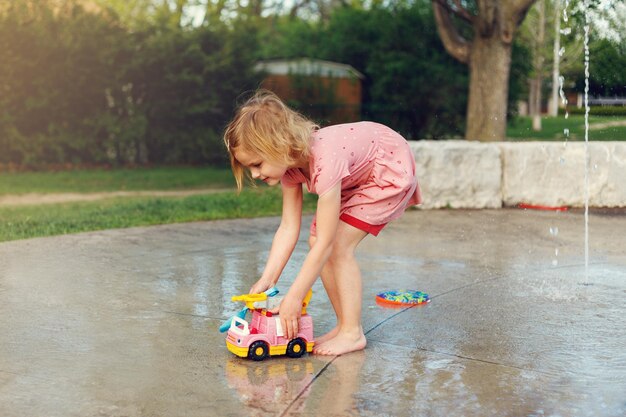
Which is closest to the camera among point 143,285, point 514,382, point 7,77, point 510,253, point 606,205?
point 514,382

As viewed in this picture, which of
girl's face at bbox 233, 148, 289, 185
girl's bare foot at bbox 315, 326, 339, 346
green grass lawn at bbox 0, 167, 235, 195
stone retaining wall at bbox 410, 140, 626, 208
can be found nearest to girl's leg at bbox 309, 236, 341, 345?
girl's bare foot at bbox 315, 326, 339, 346

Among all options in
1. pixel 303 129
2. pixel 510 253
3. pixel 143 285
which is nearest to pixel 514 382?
pixel 303 129

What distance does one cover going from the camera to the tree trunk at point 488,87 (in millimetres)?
11523

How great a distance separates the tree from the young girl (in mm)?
7990

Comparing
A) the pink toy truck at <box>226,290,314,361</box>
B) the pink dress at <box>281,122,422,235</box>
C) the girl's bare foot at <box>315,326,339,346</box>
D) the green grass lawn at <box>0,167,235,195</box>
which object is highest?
the pink dress at <box>281,122,422,235</box>

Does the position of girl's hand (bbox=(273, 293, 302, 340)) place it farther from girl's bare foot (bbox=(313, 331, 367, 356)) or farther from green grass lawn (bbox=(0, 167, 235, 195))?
green grass lawn (bbox=(0, 167, 235, 195))

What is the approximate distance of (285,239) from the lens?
3.71 metres

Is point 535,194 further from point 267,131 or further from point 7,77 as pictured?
point 7,77

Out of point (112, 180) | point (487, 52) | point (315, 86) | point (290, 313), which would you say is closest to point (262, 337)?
point (290, 313)

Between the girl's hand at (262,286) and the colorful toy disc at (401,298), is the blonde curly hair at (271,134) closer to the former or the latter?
the girl's hand at (262,286)

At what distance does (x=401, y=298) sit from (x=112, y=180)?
8.93 metres

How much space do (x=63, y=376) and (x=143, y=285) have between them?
5.26 ft

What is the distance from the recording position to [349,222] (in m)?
3.57

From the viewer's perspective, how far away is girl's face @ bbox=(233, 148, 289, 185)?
3.39m
